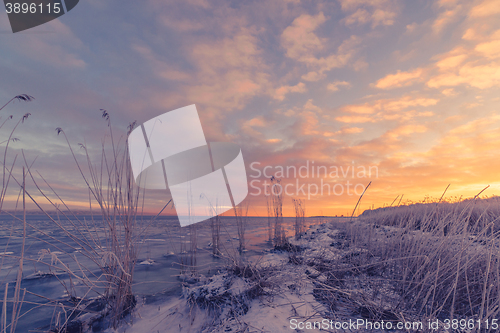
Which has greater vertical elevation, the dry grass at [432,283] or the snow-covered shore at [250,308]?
the dry grass at [432,283]

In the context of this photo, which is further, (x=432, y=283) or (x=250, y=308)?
(x=250, y=308)

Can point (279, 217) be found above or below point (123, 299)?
above

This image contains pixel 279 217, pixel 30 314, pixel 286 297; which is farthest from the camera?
pixel 279 217

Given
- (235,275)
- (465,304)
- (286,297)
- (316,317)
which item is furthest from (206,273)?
(465,304)

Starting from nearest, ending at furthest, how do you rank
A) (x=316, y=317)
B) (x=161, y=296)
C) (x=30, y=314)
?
1. (x=316, y=317)
2. (x=30, y=314)
3. (x=161, y=296)

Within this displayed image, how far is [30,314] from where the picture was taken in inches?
107

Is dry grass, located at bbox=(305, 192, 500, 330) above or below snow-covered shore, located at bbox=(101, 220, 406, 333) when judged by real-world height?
above

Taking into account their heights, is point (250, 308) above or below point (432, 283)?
below

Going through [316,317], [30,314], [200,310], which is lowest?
[30,314]

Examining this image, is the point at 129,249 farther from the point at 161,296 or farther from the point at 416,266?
the point at 416,266

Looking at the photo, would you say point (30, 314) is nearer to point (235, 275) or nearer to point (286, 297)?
point (235, 275)

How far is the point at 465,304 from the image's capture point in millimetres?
1785

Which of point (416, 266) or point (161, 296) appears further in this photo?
point (161, 296)

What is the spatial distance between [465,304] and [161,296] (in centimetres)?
322
